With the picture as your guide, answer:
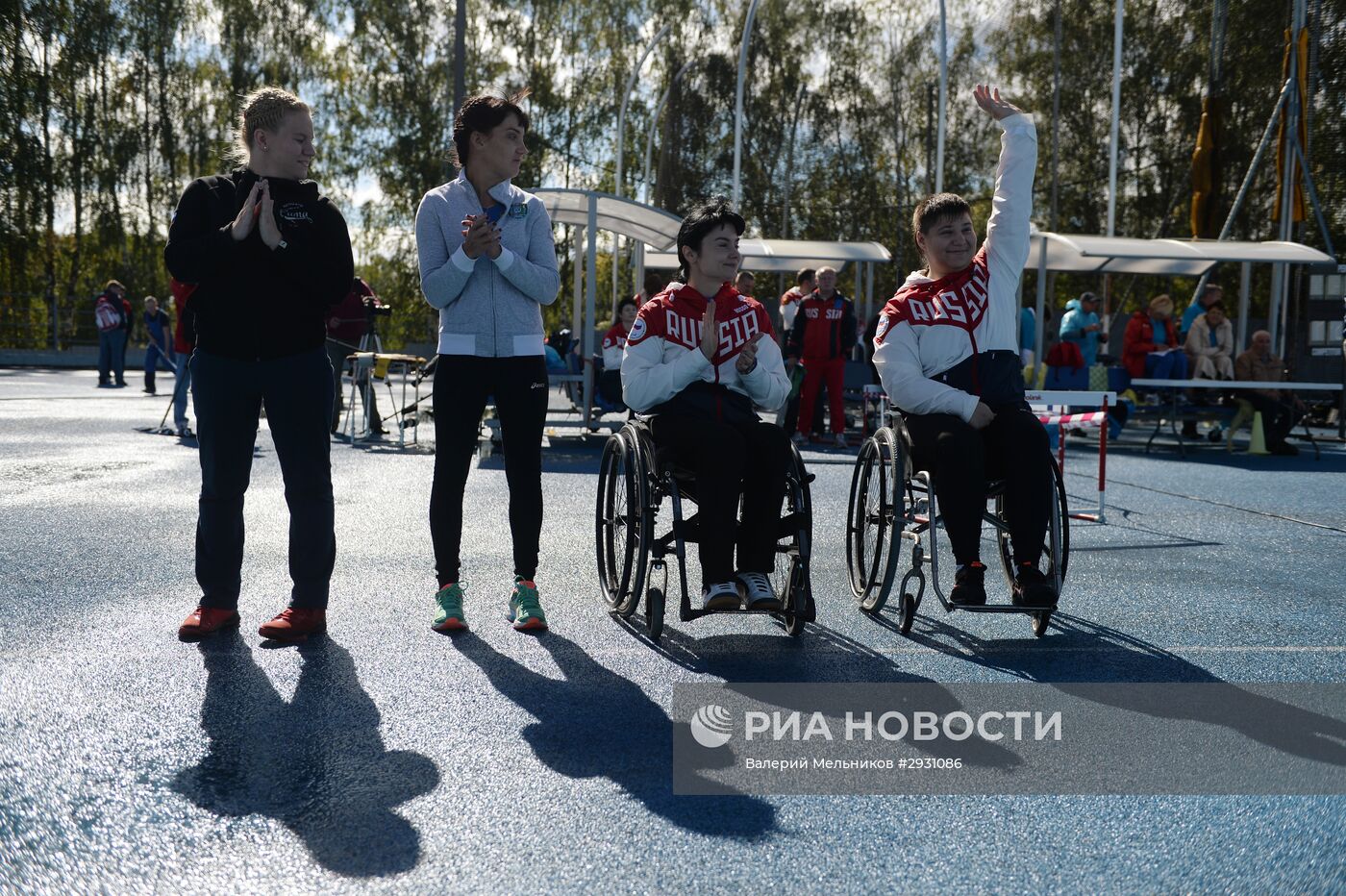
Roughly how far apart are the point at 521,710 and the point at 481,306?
1.62 metres

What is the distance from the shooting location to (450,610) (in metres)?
4.71

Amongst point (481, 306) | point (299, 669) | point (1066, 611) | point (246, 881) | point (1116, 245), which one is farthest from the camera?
point (1116, 245)

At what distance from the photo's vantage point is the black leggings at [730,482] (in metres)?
4.39

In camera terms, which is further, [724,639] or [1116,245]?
[1116,245]

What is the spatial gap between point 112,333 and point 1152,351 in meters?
19.0

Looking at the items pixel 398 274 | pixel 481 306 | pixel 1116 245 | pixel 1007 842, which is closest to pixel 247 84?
pixel 398 274

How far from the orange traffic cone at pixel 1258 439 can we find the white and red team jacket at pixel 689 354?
34.9ft

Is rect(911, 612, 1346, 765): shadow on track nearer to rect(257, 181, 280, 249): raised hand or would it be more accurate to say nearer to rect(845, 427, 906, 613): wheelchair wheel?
rect(845, 427, 906, 613): wheelchair wheel

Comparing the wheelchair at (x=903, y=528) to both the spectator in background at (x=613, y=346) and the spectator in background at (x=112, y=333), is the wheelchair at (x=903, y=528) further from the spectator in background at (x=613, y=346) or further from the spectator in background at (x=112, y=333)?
the spectator in background at (x=112, y=333)

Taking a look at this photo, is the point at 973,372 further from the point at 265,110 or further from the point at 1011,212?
the point at 265,110

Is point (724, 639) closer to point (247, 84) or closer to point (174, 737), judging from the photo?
point (174, 737)

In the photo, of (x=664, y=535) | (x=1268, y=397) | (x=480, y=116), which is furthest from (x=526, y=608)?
(x=1268, y=397)

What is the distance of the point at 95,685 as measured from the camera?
12.5 ft

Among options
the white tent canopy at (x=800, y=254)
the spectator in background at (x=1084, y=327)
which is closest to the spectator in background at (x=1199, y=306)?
the spectator in background at (x=1084, y=327)
